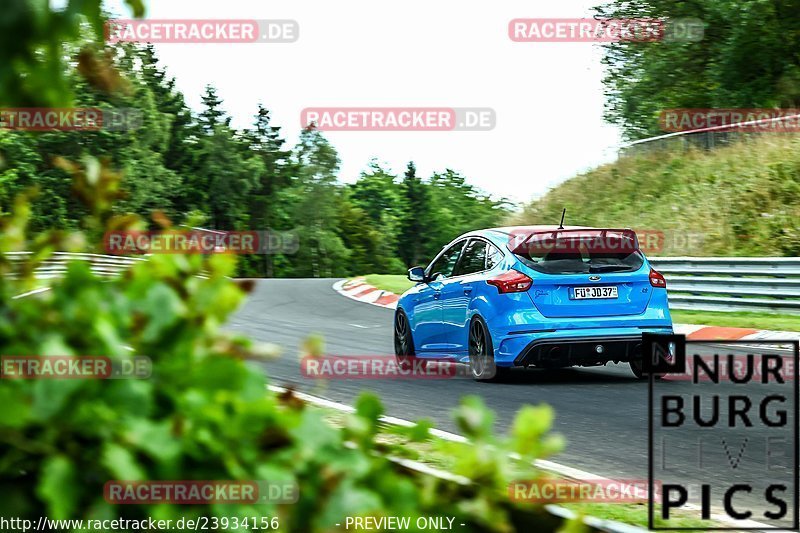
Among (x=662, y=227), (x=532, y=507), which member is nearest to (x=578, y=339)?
(x=532, y=507)

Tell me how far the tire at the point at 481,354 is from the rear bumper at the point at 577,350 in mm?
354

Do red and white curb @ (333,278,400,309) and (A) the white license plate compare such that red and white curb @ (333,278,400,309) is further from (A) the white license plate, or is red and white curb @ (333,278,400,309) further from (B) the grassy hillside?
(A) the white license plate

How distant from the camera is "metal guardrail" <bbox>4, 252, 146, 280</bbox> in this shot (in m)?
1.95

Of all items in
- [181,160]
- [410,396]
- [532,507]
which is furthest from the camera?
[181,160]

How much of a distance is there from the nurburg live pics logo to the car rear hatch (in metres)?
1.24

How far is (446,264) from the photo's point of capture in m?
12.4

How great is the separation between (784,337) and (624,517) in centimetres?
1073

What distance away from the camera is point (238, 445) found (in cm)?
179

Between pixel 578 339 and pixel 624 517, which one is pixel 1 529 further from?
pixel 578 339

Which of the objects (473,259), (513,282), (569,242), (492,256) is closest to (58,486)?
(513,282)

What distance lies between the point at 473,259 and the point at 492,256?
495 millimetres

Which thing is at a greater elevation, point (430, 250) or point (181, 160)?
point (181, 160)

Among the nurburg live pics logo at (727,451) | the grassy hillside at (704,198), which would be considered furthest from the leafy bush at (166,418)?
the grassy hillside at (704,198)

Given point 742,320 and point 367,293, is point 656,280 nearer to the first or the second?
point 742,320
